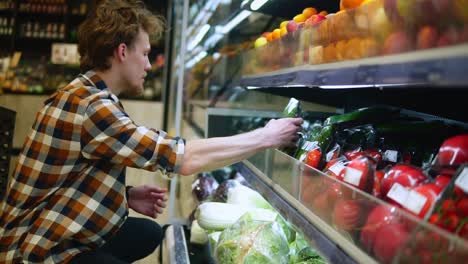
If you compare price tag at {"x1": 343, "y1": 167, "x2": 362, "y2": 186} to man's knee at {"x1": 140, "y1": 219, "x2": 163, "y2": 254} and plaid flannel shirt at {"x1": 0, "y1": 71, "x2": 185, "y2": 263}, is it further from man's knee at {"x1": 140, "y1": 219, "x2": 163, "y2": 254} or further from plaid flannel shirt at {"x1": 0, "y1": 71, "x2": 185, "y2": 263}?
man's knee at {"x1": 140, "y1": 219, "x2": 163, "y2": 254}

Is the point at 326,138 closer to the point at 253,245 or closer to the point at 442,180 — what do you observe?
the point at 253,245

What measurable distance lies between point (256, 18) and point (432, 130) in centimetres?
252

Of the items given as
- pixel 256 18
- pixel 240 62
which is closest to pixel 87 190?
pixel 240 62

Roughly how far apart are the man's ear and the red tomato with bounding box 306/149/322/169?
0.82m

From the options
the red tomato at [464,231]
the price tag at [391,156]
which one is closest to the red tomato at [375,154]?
the price tag at [391,156]

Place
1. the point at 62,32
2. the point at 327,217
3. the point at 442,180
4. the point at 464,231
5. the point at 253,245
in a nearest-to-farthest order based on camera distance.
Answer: the point at 464,231 → the point at 442,180 → the point at 327,217 → the point at 253,245 → the point at 62,32

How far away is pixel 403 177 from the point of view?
1.05 metres

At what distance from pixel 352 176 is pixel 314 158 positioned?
380mm

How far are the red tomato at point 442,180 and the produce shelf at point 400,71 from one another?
0.20 meters

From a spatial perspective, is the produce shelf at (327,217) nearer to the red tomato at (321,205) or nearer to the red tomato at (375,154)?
the red tomato at (321,205)

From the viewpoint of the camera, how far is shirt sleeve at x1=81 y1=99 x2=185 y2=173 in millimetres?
1615

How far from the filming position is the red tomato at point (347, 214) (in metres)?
1.08

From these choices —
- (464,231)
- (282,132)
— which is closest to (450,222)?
(464,231)

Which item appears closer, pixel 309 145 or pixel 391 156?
pixel 391 156
